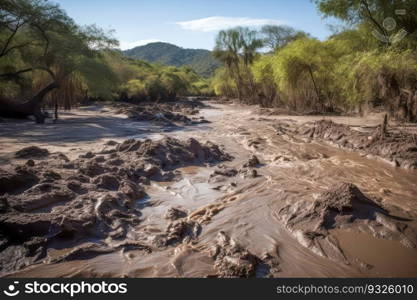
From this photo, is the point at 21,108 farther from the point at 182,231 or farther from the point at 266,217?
the point at 266,217

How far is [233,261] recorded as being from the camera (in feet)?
9.36

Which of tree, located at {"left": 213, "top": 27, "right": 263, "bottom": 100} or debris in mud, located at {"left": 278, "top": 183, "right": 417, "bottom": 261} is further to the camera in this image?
tree, located at {"left": 213, "top": 27, "right": 263, "bottom": 100}

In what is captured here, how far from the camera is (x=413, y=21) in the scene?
1277 cm

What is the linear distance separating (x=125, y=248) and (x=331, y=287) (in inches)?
91.8

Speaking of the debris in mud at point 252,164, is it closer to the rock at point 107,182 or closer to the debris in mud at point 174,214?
the debris in mud at point 174,214

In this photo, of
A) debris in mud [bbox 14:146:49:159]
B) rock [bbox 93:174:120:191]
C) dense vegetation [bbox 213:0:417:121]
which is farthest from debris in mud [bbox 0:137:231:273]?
dense vegetation [bbox 213:0:417:121]

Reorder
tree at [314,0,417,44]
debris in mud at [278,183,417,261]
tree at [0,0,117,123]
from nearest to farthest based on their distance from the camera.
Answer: debris in mud at [278,183,417,261]
tree at [314,0,417,44]
tree at [0,0,117,123]

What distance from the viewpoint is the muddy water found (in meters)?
2.89

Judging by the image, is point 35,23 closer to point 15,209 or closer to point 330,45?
point 15,209

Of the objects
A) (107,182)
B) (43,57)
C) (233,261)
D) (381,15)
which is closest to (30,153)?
(107,182)

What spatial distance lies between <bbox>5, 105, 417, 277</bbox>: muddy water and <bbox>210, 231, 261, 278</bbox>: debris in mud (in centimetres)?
10

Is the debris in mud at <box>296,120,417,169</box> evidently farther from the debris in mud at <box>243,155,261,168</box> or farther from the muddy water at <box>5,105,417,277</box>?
the debris in mud at <box>243,155,261,168</box>

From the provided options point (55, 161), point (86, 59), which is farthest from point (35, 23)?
point (55, 161)

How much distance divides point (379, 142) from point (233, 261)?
8039 millimetres
